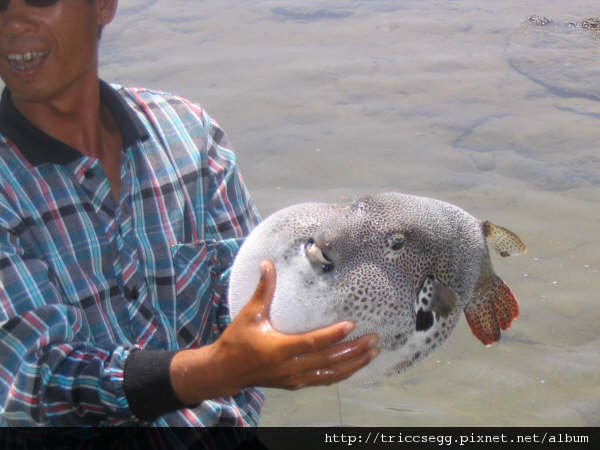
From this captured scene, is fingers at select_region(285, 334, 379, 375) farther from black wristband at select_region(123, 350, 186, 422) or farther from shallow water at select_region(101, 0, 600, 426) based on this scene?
shallow water at select_region(101, 0, 600, 426)

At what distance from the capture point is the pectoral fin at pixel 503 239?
6.77 ft

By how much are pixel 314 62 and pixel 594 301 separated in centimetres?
330

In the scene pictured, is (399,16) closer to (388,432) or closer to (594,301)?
(594,301)

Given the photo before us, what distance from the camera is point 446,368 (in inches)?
127

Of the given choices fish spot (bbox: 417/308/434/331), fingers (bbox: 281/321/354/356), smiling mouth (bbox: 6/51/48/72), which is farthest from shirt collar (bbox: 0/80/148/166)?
fish spot (bbox: 417/308/434/331)

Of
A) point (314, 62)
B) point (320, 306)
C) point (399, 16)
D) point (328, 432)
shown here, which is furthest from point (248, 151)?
point (320, 306)

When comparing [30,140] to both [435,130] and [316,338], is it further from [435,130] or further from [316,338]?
[435,130]

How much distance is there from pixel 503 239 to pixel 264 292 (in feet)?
2.51

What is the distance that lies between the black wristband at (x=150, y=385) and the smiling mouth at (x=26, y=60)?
0.81 metres

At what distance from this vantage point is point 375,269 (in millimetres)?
1766

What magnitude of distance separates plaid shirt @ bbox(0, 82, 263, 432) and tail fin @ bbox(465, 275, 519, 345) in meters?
0.69

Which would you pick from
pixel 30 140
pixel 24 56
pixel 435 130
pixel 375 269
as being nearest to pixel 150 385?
pixel 375 269

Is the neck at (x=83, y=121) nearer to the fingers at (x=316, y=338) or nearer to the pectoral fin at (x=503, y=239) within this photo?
Answer: the fingers at (x=316, y=338)

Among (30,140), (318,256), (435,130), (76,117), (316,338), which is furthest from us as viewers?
(435,130)
